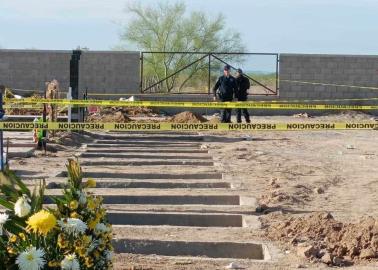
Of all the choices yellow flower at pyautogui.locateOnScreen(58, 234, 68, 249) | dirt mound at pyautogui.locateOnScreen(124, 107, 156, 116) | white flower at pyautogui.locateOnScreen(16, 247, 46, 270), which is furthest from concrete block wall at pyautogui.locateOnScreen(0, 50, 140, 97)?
white flower at pyautogui.locateOnScreen(16, 247, 46, 270)

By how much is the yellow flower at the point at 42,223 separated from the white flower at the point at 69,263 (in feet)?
0.61

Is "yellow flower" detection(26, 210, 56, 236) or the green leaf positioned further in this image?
the green leaf

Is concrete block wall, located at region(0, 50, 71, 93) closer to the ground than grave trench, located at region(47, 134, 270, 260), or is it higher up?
higher up

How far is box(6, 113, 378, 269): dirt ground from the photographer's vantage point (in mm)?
7262

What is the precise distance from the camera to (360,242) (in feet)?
24.8

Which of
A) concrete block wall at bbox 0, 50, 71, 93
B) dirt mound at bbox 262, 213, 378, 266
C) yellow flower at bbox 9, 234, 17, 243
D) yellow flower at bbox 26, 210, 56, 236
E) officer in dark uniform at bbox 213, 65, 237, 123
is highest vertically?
concrete block wall at bbox 0, 50, 71, 93

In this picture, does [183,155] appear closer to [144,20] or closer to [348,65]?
[348,65]

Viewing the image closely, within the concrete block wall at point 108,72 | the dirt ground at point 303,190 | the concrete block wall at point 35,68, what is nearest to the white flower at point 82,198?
the dirt ground at point 303,190

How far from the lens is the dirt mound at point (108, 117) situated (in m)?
24.1

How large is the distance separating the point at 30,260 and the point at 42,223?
0.71ft

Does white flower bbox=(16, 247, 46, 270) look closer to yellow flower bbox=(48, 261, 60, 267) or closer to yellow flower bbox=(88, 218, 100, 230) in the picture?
yellow flower bbox=(48, 261, 60, 267)

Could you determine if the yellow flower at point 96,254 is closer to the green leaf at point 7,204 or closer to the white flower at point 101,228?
the white flower at point 101,228

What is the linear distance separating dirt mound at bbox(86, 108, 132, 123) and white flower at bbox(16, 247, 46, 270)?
19478 millimetres

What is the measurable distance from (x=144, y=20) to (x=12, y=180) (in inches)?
1415
